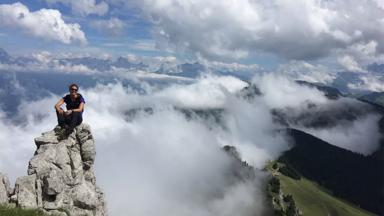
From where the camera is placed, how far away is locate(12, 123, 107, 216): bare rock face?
109 feet

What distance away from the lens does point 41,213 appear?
27953mm

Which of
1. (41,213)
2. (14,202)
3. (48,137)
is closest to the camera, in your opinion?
(41,213)

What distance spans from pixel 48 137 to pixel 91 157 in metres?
4.79

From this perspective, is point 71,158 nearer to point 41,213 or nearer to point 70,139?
point 70,139

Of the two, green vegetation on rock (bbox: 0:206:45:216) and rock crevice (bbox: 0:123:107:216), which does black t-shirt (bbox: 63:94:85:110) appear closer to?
rock crevice (bbox: 0:123:107:216)

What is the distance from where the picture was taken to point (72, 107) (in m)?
37.5

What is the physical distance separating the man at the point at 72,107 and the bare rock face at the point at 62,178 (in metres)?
1.87

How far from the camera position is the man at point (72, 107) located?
3638 cm

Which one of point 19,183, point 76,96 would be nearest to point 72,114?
point 76,96

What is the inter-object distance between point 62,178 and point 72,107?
641 centimetres

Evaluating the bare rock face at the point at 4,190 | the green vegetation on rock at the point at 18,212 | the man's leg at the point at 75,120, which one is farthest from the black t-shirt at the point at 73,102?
the green vegetation on rock at the point at 18,212

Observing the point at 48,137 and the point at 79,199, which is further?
the point at 48,137

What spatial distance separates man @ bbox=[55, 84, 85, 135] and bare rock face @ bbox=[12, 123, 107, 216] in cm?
187

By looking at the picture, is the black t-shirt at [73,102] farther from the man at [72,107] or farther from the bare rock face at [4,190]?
the bare rock face at [4,190]
